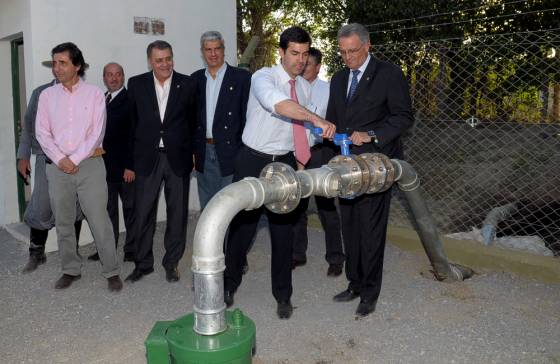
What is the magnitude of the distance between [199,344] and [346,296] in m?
2.79

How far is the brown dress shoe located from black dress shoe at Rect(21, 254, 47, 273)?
0.96 meters

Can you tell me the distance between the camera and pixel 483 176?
8727mm

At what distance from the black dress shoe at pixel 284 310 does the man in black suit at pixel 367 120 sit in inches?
20.0

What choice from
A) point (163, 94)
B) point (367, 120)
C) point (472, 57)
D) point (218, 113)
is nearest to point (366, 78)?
point (367, 120)

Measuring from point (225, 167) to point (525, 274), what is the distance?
109 inches

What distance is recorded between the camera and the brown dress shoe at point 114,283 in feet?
14.9

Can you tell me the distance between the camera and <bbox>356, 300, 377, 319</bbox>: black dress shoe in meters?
4.04

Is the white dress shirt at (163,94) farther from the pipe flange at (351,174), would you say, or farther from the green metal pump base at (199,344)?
the green metal pump base at (199,344)

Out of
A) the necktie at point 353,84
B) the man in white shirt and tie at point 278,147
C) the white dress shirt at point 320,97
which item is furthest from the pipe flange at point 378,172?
the white dress shirt at point 320,97

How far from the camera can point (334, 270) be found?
16.2 ft

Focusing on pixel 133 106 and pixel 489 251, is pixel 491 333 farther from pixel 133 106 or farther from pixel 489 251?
pixel 133 106

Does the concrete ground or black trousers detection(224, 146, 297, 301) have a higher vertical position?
black trousers detection(224, 146, 297, 301)

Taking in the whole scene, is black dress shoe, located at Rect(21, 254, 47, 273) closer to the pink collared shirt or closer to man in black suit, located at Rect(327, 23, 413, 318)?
the pink collared shirt

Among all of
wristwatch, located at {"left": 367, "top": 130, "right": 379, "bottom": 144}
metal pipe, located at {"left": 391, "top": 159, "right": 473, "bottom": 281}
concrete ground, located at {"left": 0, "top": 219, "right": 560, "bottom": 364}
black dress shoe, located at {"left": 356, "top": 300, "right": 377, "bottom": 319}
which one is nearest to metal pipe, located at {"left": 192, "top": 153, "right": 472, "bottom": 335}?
wristwatch, located at {"left": 367, "top": 130, "right": 379, "bottom": 144}
